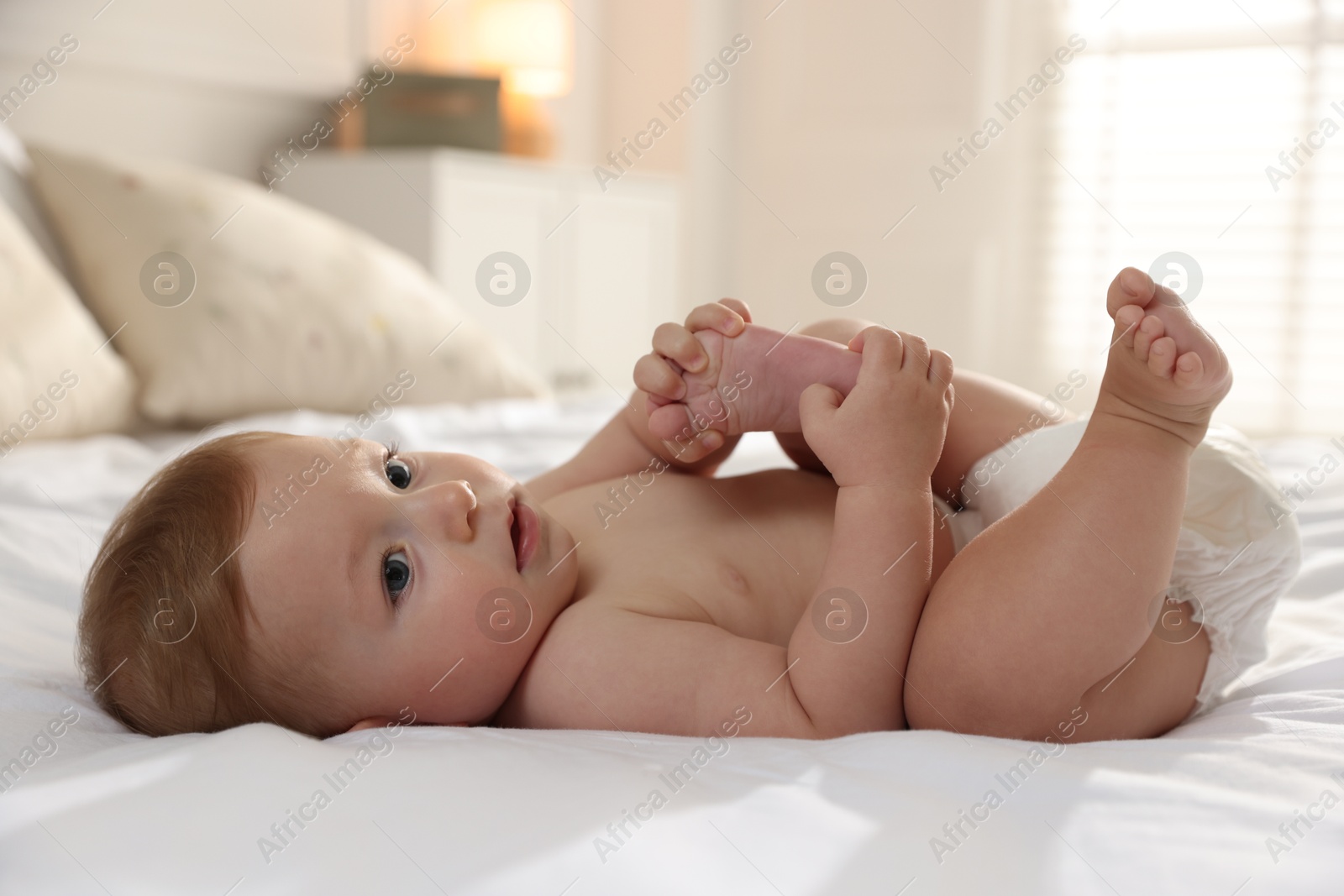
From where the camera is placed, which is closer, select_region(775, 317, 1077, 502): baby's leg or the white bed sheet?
the white bed sheet

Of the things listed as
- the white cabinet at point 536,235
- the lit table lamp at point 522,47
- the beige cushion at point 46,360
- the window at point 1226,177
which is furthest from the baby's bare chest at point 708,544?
the window at point 1226,177

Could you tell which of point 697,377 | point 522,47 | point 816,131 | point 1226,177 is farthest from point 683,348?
point 816,131

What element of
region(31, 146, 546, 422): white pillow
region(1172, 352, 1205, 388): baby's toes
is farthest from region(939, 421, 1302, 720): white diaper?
region(31, 146, 546, 422): white pillow

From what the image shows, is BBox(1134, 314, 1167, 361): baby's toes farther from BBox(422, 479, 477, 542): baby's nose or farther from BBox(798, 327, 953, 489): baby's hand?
BBox(422, 479, 477, 542): baby's nose

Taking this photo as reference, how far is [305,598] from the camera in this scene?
0.73 m

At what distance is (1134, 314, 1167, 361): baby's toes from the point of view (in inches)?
26.4

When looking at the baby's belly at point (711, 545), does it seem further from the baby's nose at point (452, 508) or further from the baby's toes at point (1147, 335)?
the baby's toes at point (1147, 335)

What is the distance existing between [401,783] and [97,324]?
1321 millimetres

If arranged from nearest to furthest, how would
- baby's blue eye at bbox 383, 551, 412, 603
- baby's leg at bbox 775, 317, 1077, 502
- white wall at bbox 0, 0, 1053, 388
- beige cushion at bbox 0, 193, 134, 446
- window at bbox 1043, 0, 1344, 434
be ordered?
baby's blue eye at bbox 383, 551, 412, 603
baby's leg at bbox 775, 317, 1077, 502
beige cushion at bbox 0, 193, 134, 446
window at bbox 1043, 0, 1344, 434
white wall at bbox 0, 0, 1053, 388

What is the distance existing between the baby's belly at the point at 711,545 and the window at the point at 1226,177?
8.29ft

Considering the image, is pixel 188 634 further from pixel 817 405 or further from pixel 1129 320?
pixel 1129 320

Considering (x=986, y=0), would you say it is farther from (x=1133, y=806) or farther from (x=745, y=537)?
(x=1133, y=806)

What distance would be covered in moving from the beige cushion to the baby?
0.71 metres

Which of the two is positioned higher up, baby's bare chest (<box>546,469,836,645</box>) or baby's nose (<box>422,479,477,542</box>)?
baby's nose (<box>422,479,477,542</box>)
